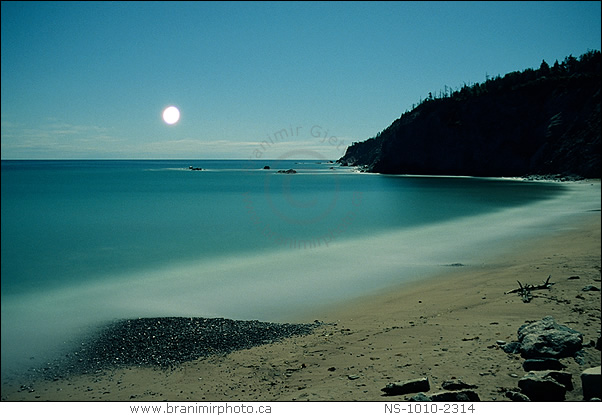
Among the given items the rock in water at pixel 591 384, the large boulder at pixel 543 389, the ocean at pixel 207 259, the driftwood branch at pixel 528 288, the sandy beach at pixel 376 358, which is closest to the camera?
the rock in water at pixel 591 384

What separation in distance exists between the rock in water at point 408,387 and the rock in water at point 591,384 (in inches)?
52.5

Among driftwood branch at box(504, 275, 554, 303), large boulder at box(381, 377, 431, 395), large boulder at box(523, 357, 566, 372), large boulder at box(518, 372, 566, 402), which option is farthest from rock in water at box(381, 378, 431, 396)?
driftwood branch at box(504, 275, 554, 303)

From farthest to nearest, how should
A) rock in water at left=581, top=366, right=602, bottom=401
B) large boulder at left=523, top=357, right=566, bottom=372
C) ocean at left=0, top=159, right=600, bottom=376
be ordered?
ocean at left=0, top=159, right=600, bottom=376, large boulder at left=523, top=357, right=566, bottom=372, rock in water at left=581, top=366, right=602, bottom=401

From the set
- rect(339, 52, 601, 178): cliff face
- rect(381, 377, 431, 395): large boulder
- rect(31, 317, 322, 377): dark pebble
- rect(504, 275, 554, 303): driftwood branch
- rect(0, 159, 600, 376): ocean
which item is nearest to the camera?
rect(381, 377, 431, 395): large boulder

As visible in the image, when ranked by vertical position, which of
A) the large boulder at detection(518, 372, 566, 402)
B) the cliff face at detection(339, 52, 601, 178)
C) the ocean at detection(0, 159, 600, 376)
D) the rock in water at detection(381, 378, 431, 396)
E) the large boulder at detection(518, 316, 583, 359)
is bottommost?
the ocean at detection(0, 159, 600, 376)

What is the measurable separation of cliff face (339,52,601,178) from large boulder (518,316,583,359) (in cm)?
5482

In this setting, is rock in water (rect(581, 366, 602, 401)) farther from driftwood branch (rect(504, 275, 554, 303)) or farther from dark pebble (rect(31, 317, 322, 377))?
dark pebble (rect(31, 317, 322, 377))

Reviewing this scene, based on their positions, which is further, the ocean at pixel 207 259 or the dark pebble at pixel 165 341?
the ocean at pixel 207 259

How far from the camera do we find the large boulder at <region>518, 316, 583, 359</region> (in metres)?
4.46

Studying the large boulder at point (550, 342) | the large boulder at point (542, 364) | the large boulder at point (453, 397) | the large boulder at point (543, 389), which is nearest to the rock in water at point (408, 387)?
the large boulder at point (453, 397)

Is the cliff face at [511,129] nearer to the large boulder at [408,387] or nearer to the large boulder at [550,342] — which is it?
the large boulder at [550,342]

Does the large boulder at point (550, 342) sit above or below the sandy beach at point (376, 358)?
above

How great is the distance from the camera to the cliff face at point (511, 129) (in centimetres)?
5919

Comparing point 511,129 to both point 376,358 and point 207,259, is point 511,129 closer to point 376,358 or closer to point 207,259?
A: point 207,259
